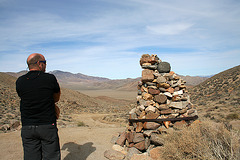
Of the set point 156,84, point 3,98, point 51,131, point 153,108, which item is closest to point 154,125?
point 153,108

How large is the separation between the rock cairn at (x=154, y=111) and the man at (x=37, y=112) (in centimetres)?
305

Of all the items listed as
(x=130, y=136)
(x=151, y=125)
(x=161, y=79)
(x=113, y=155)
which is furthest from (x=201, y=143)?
(x=113, y=155)

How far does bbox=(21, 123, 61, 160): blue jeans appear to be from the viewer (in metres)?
3.13

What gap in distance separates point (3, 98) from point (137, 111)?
54.2ft

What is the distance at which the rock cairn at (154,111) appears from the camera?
5.87m

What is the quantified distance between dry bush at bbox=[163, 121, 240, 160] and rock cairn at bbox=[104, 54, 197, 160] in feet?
2.90

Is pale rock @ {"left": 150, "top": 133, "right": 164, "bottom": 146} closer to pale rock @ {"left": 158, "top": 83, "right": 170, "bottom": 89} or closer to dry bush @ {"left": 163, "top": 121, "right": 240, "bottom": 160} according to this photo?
dry bush @ {"left": 163, "top": 121, "right": 240, "bottom": 160}

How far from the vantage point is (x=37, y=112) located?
3160 millimetres

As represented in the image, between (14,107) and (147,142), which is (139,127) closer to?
(147,142)

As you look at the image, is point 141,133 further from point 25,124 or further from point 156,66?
point 25,124

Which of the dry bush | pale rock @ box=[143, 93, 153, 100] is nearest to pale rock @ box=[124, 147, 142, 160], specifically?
the dry bush

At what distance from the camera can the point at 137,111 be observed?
648cm

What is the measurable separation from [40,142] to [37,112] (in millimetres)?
593

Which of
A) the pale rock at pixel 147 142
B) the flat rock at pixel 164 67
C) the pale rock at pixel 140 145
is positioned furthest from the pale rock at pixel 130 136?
the flat rock at pixel 164 67
